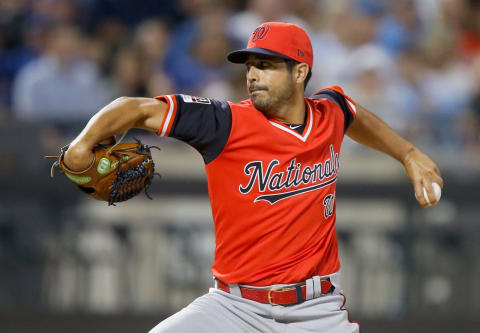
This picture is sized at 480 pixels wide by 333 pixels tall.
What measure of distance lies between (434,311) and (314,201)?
10.9 ft

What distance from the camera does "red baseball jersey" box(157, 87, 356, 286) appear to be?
3518mm

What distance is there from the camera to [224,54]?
25.4ft

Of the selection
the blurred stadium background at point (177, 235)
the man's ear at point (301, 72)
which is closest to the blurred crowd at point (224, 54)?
the blurred stadium background at point (177, 235)

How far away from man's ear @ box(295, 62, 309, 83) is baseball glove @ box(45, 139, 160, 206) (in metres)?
0.78

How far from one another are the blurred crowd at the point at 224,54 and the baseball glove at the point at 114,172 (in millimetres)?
3446

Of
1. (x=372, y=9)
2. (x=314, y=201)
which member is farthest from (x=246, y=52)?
(x=372, y=9)

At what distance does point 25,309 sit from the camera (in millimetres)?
6508

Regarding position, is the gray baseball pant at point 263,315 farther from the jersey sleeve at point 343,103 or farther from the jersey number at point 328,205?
the jersey sleeve at point 343,103

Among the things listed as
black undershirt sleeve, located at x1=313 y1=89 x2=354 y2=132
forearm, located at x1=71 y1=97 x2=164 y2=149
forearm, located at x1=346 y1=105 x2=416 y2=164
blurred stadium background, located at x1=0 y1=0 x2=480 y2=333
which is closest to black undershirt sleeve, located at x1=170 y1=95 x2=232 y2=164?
forearm, located at x1=71 y1=97 x2=164 y2=149

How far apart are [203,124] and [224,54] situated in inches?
175

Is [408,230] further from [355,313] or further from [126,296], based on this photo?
[126,296]

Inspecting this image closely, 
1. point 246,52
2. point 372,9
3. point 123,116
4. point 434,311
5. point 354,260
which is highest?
point 372,9

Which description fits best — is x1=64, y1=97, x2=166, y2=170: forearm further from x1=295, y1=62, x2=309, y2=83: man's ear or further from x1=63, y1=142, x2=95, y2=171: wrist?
x1=295, y1=62, x2=309, y2=83: man's ear

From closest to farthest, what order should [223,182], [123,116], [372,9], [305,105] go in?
1. [123,116]
2. [223,182]
3. [305,105]
4. [372,9]
